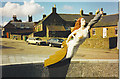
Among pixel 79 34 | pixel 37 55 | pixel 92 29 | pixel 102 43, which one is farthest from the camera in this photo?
pixel 92 29

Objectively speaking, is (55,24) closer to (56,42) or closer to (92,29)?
(92,29)

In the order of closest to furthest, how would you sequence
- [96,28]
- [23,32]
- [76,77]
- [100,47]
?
1. [76,77]
2. [100,47]
3. [96,28]
4. [23,32]

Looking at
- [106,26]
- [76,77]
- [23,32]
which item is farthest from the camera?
[23,32]

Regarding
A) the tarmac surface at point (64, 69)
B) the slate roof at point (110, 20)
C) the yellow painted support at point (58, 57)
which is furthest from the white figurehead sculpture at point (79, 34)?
the slate roof at point (110, 20)

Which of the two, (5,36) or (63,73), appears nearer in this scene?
(63,73)

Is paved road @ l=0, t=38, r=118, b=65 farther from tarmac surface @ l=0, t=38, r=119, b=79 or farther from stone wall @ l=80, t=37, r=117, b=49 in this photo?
stone wall @ l=80, t=37, r=117, b=49

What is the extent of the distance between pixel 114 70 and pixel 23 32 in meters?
43.6

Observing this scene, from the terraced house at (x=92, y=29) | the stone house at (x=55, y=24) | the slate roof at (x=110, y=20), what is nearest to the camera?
the terraced house at (x=92, y=29)

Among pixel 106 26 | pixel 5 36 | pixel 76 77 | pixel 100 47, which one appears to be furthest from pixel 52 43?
pixel 5 36

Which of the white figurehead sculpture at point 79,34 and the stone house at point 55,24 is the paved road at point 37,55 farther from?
the stone house at point 55,24

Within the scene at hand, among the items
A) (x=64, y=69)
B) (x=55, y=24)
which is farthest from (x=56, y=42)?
(x=55, y=24)

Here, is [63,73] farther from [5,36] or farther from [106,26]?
[5,36]

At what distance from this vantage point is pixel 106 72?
7973mm

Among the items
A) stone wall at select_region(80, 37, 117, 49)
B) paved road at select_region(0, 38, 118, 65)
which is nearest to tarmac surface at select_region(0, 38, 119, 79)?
paved road at select_region(0, 38, 118, 65)
